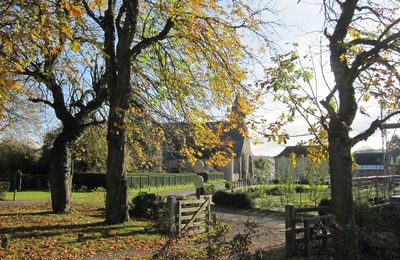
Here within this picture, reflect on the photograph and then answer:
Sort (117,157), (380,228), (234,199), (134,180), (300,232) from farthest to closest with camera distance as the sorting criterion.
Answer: (134,180) < (234,199) < (117,157) < (300,232) < (380,228)

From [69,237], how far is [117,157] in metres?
3.86

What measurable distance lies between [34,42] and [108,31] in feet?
22.1

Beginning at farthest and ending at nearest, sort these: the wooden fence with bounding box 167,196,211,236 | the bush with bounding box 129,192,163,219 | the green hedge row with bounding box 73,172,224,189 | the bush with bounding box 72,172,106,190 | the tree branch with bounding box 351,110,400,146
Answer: the bush with bounding box 72,172,106,190, the green hedge row with bounding box 73,172,224,189, the bush with bounding box 129,192,163,219, the wooden fence with bounding box 167,196,211,236, the tree branch with bounding box 351,110,400,146

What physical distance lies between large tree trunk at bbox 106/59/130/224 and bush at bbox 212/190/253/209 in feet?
38.0

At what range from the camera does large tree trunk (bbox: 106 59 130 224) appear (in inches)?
657

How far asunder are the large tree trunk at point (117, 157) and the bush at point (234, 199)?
1159 cm

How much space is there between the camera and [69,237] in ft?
45.1

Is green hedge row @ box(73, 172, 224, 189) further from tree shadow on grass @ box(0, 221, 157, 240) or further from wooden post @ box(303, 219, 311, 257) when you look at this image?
wooden post @ box(303, 219, 311, 257)

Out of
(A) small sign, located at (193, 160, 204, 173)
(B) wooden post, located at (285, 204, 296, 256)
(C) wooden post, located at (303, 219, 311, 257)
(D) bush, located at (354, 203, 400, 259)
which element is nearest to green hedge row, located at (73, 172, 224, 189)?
(A) small sign, located at (193, 160, 204, 173)

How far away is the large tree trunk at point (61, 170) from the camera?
65.1 ft

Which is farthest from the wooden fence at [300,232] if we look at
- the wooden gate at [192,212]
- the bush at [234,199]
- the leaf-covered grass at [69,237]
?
the bush at [234,199]

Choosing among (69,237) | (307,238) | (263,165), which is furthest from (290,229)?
(263,165)

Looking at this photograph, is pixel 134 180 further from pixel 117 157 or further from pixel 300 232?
pixel 300 232

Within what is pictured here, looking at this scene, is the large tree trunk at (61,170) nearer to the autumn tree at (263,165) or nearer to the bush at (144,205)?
the bush at (144,205)
